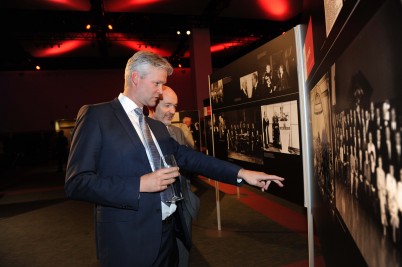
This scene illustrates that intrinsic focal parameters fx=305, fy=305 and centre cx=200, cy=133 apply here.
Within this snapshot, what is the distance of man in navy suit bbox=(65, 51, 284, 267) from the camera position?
140cm

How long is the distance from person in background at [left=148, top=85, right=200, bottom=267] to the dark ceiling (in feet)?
20.8

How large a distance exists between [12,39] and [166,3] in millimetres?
6709

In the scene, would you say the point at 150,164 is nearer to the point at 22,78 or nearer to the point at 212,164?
the point at 212,164

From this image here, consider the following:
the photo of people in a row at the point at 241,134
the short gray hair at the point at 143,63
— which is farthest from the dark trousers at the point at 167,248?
the photo of people in a row at the point at 241,134

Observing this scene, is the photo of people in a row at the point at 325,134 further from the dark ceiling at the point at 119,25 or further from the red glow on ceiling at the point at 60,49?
the red glow on ceiling at the point at 60,49

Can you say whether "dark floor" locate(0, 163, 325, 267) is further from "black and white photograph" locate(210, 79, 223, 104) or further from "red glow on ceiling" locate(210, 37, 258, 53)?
"red glow on ceiling" locate(210, 37, 258, 53)

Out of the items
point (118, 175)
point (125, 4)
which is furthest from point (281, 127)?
point (125, 4)

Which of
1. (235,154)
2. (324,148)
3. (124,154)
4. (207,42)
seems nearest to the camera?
(324,148)

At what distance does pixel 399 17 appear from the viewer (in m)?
0.45

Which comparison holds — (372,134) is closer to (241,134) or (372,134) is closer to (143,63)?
(143,63)

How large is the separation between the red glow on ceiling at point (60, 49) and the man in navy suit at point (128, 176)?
1268 cm

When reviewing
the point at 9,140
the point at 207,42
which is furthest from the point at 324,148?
the point at 9,140

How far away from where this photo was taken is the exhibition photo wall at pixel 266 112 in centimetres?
200

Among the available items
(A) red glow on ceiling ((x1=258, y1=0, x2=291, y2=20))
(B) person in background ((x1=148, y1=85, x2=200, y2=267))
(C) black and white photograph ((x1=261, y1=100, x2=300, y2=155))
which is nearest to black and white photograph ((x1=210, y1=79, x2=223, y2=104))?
(B) person in background ((x1=148, y1=85, x2=200, y2=267))
